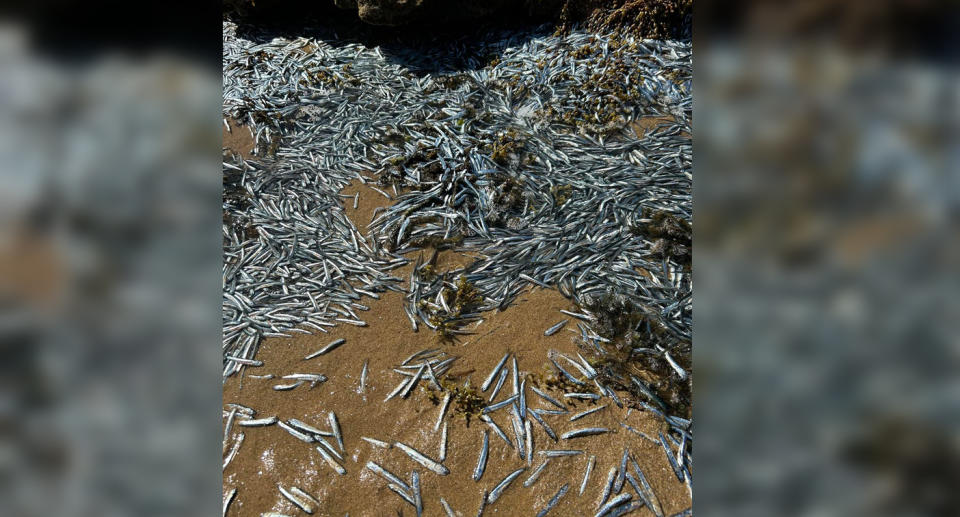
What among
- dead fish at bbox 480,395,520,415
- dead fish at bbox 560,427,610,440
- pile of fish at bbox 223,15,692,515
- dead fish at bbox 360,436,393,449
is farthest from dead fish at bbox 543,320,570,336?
dead fish at bbox 360,436,393,449

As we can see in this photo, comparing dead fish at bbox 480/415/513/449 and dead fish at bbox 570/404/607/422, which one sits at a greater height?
dead fish at bbox 570/404/607/422

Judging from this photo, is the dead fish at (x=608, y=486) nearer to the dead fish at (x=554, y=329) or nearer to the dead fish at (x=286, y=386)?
the dead fish at (x=554, y=329)

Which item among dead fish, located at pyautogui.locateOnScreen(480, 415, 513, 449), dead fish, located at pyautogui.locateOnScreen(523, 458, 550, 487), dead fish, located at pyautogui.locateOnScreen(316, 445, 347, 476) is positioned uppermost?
dead fish, located at pyautogui.locateOnScreen(480, 415, 513, 449)
